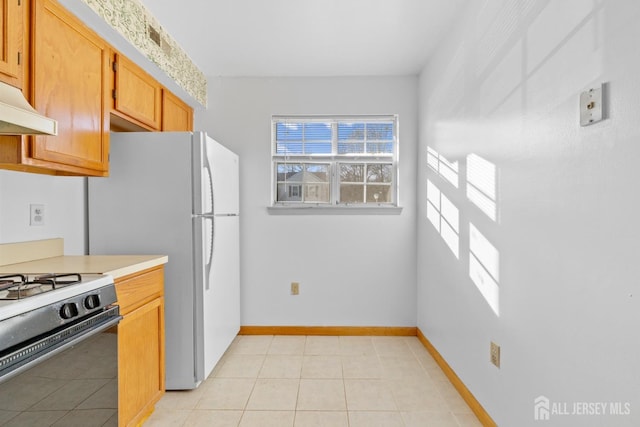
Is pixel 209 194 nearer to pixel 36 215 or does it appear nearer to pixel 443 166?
pixel 36 215

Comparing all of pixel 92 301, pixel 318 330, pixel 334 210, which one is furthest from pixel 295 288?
pixel 92 301

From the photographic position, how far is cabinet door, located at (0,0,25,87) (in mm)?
1381

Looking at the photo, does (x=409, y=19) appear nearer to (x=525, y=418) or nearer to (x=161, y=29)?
(x=161, y=29)

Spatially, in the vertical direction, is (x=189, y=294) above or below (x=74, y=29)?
below

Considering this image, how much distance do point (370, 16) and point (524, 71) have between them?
3.83 ft

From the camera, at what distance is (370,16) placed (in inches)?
91.6

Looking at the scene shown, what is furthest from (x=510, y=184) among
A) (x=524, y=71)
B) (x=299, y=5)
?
(x=299, y=5)

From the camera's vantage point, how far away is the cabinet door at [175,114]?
276 centimetres

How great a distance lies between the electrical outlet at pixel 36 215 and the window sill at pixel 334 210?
68.6 inches

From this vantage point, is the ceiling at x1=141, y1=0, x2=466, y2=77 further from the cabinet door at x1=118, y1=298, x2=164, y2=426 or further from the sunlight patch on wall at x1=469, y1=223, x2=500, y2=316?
the cabinet door at x1=118, y1=298, x2=164, y2=426

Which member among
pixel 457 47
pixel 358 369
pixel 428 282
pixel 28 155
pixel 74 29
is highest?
pixel 457 47

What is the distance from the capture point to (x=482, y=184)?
1.97 meters

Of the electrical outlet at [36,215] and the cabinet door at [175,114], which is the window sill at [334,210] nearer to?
the cabinet door at [175,114]

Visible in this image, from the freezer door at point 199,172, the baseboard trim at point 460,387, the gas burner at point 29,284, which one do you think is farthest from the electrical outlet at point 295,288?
the gas burner at point 29,284
